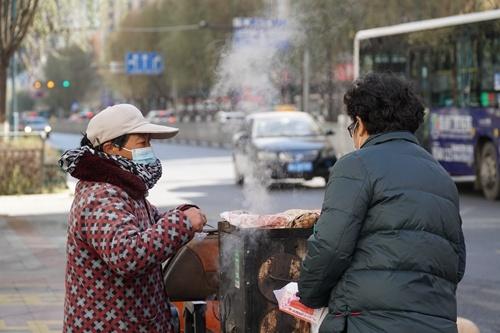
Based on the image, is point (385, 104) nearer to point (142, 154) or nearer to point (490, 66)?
point (142, 154)

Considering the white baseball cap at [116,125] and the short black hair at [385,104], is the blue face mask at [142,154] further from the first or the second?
the short black hair at [385,104]

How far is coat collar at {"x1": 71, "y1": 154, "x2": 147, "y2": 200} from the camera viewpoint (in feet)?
13.8

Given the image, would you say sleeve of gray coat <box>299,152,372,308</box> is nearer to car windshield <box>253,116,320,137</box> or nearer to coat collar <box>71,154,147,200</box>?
coat collar <box>71,154,147,200</box>

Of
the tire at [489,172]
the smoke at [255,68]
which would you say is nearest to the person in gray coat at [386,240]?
the smoke at [255,68]

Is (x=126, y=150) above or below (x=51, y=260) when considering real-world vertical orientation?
above

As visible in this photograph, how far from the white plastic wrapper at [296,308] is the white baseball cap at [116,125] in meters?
0.77

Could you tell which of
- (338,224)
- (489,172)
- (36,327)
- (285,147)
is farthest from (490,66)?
(338,224)

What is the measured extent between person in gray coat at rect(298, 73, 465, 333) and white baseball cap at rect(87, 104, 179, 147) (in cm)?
88

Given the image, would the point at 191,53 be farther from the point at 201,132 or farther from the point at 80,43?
the point at 80,43

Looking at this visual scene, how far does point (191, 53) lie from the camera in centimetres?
7050

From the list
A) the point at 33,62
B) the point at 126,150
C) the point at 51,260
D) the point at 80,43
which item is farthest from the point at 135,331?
the point at 33,62

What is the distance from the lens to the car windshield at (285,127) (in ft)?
72.4

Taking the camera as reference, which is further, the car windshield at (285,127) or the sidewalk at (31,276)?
the car windshield at (285,127)

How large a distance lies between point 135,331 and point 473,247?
8864 mm
